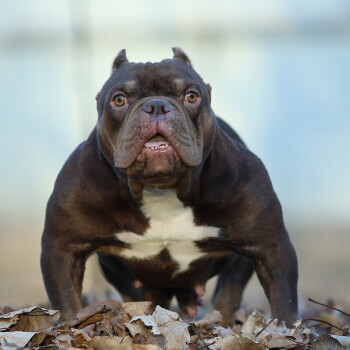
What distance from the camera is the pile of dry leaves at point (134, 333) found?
3805 mm

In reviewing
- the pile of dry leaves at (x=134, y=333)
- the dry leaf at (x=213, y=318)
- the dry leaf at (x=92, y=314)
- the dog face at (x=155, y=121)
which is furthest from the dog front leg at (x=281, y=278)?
the dry leaf at (x=92, y=314)

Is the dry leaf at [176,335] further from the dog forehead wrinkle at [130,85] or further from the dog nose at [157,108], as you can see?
the dog forehead wrinkle at [130,85]

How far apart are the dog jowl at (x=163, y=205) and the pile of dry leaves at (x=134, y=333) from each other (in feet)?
1.35

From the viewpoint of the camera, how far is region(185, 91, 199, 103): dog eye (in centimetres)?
452

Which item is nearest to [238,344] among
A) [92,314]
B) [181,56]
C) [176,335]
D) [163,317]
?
[176,335]

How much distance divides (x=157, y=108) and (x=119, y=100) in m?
0.30

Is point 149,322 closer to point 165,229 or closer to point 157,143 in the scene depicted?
point 157,143

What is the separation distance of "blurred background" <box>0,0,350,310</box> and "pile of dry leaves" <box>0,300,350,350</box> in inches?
193

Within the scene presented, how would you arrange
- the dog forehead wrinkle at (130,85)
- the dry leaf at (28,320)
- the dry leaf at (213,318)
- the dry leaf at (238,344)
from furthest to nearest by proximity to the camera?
1. the dry leaf at (213,318)
2. the dog forehead wrinkle at (130,85)
3. the dry leaf at (28,320)
4. the dry leaf at (238,344)

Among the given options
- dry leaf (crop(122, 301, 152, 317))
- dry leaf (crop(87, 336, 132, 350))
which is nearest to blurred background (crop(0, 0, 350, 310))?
dry leaf (crop(122, 301, 152, 317))

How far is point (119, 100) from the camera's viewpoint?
14.8ft

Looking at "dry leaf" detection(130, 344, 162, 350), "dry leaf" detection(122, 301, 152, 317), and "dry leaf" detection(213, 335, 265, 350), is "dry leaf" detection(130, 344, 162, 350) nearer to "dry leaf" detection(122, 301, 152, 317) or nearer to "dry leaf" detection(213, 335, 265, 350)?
"dry leaf" detection(213, 335, 265, 350)

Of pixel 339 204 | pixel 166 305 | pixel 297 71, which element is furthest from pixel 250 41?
pixel 166 305

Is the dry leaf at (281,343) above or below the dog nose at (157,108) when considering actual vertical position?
below
